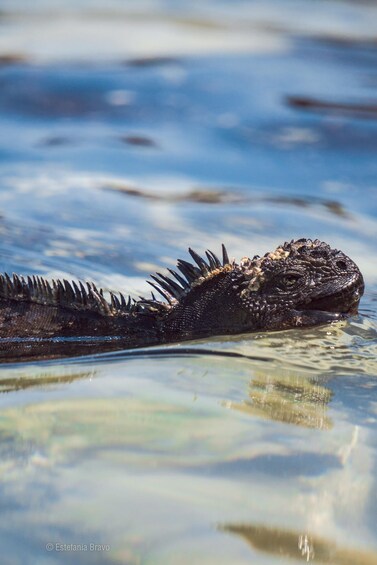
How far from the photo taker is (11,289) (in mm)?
5379

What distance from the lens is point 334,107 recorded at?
13.7 m

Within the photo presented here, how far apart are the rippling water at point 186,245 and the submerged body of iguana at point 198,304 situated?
0.14 meters

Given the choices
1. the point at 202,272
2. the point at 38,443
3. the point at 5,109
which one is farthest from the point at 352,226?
the point at 5,109

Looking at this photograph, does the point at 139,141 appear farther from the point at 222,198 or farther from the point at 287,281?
the point at 287,281

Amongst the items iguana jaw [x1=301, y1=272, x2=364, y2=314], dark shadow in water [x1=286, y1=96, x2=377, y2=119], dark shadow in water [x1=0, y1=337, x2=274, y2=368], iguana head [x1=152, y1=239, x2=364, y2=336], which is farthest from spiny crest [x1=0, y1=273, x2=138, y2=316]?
dark shadow in water [x1=286, y1=96, x2=377, y2=119]

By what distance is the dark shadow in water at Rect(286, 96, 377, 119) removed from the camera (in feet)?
44.2

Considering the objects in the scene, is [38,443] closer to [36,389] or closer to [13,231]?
[36,389]

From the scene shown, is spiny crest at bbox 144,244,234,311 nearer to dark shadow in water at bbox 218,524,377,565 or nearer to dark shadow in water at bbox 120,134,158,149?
dark shadow in water at bbox 218,524,377,565

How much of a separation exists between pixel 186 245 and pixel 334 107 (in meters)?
6.29

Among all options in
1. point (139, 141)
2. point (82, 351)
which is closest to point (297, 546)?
point (82, 351)

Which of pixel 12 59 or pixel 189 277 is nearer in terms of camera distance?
pixel 189 277

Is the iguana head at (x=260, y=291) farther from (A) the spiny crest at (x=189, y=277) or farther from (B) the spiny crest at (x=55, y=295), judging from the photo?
(B) the spiny crest at (x=55, y=295)

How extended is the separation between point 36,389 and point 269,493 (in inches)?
53.1

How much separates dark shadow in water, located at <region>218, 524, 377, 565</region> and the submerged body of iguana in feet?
6.11
